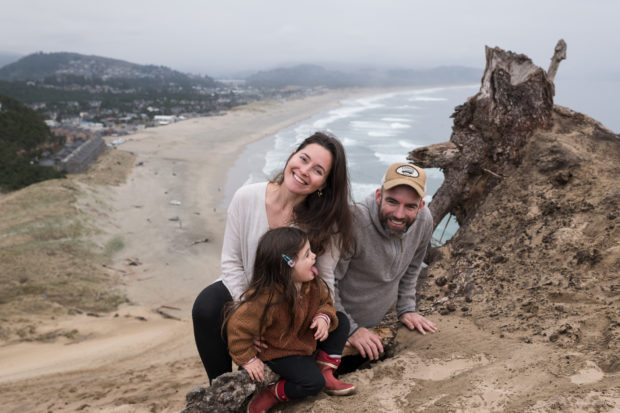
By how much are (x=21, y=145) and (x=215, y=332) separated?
3564 cm

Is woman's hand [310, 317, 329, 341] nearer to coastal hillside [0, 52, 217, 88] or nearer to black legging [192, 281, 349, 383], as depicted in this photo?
black legging [192, 281, 349, 383]

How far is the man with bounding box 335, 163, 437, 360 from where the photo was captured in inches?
107

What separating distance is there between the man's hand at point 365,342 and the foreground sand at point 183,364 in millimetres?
118

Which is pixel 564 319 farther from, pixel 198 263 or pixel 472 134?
pixel 198 263

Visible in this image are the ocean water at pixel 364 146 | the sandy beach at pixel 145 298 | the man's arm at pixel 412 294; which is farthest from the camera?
the ocean water at pixel 364 146

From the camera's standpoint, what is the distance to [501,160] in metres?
5.27

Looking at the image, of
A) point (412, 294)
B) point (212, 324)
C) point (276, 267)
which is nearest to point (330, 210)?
point (276, 267)

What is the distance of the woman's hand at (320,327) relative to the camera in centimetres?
260

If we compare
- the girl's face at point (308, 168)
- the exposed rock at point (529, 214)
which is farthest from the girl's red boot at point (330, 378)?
the exposed rock at point (529, 214)

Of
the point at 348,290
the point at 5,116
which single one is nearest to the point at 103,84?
the point at 5,116

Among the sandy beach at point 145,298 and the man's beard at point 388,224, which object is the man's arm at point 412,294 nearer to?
the man's beard at point 388,224

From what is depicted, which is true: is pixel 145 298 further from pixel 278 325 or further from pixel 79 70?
pixel 79 70

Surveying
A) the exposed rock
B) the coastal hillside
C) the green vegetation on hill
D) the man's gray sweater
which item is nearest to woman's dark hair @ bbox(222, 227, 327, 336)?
Answer: the man's gray sweater

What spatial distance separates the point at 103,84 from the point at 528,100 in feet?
439
